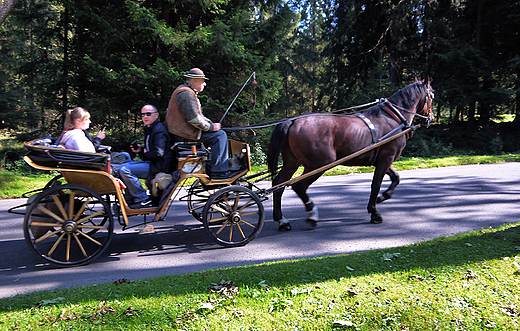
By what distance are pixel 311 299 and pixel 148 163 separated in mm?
3123

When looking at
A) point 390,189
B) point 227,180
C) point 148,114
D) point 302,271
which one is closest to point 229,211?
point 227,180

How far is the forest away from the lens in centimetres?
1147

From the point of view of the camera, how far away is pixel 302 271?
3.54 metres

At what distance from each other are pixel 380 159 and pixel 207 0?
8.46m

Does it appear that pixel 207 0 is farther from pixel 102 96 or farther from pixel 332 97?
pixel 332 97

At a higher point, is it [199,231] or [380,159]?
[380,159]

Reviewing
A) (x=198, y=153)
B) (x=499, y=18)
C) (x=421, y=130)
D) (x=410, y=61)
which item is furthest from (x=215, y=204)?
(x=499, y=18)

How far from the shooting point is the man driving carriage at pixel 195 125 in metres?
4.64

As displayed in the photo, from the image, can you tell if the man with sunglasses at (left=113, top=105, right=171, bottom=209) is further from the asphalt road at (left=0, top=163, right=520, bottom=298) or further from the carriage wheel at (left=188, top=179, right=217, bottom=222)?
the asphalt road at (left=0, top=163, right=520, bottom=298)

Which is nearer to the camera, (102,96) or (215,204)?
(215,204)

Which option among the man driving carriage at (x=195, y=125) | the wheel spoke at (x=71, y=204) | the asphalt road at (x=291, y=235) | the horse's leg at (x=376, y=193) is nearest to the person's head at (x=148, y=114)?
the man driving carriage at (x=195, y=125)

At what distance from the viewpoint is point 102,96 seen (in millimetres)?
11883

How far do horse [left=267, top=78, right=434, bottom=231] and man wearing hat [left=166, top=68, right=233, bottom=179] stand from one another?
3.08 ft

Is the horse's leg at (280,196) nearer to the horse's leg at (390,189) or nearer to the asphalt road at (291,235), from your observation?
the asphalt road at (291,235)
